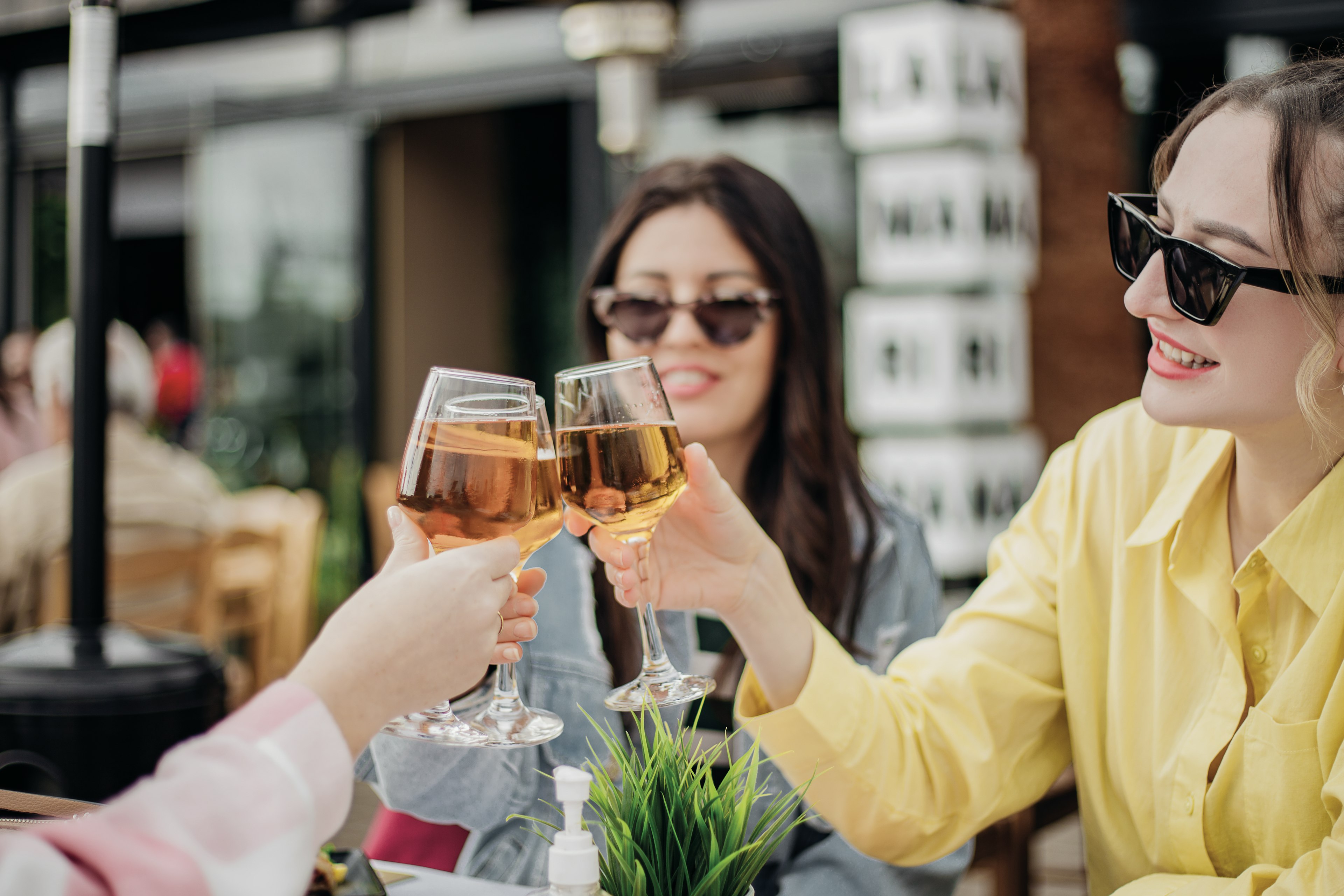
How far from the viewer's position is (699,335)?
75.9 inches

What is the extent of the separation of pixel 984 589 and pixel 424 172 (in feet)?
Answer: 23.3

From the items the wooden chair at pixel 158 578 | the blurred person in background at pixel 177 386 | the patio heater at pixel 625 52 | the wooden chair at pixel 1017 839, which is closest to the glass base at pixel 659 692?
the wooden chair at pixel 1017 839

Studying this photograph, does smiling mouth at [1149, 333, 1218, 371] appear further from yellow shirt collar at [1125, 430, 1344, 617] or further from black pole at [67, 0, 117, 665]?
black pole at [67, 0, 117, 665]

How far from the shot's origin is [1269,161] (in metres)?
1.19

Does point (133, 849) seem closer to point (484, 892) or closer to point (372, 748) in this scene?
point (484, 892)

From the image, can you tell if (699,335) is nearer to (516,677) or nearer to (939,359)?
(516,677)

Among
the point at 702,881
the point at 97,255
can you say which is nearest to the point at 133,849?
the point at 702,881

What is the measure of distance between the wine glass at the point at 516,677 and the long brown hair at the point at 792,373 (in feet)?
2.65

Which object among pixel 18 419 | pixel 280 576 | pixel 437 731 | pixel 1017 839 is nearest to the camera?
pixel 437 731

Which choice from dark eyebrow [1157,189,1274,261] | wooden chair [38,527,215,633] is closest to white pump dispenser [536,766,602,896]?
dark eyebrow [1157,189,1274,261]

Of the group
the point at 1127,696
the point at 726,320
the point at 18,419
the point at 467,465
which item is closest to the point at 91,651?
the point at 726,320

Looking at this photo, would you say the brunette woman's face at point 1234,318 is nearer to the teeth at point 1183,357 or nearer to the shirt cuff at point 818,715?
Result: the teeth at point 1183,357

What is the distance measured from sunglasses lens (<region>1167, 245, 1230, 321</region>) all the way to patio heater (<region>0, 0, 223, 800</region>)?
5.72 ft

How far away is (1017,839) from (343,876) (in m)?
1.57
